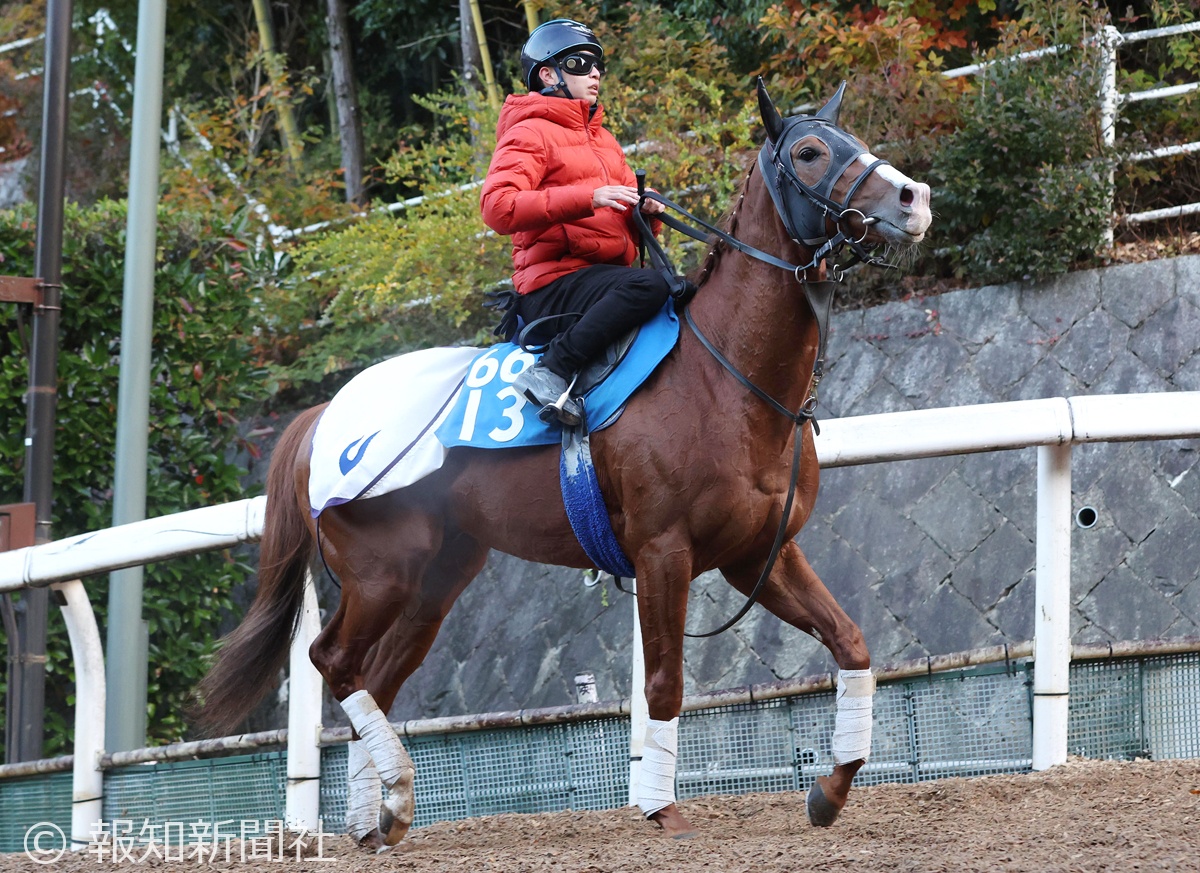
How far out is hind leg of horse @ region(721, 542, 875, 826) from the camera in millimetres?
3625

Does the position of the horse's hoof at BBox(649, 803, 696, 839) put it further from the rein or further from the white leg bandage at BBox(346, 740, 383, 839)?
the white leg bandage at BBox(346, 740, 383, 839)

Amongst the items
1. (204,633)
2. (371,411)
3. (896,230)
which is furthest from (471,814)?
(204,633)

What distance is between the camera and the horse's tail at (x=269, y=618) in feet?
15.0

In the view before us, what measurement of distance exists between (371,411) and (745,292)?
1338mm

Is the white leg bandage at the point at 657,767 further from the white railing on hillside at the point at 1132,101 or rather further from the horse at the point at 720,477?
the white railing on hillside at the point at 1132,101

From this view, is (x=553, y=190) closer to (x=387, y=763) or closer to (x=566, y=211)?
(x=566, y=211)

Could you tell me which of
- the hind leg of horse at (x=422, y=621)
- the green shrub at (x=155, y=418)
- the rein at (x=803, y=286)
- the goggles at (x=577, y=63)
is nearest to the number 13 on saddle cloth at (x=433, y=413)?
the rein at (x=803, y=286)

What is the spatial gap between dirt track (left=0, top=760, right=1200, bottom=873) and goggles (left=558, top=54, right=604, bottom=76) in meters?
2.39

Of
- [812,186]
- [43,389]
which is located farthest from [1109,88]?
[43,389]

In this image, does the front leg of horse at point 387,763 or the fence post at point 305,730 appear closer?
the front leg of horse at point 387,763

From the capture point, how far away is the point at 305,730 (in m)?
4.61

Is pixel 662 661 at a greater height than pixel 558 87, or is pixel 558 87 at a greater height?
pixel 558 87

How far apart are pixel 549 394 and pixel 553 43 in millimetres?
1189

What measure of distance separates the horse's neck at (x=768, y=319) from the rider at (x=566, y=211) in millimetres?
267
